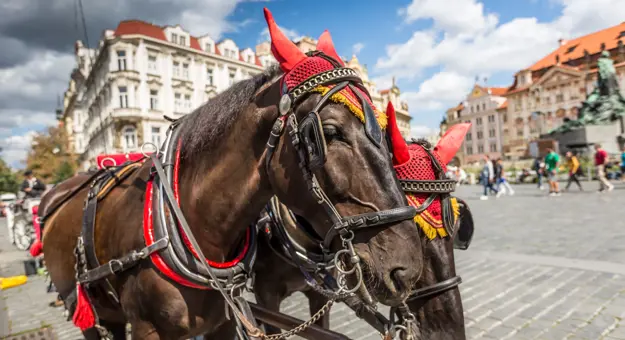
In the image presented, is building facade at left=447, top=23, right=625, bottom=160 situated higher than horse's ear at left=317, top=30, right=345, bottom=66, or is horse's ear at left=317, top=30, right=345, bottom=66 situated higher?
building facade at left=447, top=23, right=625, bottom=160

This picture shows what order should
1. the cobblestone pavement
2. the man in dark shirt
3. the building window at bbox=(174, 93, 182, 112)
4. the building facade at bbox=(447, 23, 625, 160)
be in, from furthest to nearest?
the building facade at bbox=(447, 23, 625, 160) < the building window at bbox=(174, 93, 182, 112) < the man in dark shirt < the cobblestone pavement

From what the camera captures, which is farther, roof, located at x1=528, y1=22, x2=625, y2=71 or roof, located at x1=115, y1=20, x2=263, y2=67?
roof, located at x1=528, y1=22, x2=625, y2=71

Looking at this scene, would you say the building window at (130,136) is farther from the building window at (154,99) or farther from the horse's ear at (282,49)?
the horse's ear at (282,49)

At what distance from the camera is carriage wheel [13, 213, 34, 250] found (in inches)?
226

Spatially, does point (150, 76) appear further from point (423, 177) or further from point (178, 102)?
point (423, 177)

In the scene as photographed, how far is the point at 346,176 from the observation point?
1282 mm

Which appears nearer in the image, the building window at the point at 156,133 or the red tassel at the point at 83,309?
the red tassel at the point at 83,309

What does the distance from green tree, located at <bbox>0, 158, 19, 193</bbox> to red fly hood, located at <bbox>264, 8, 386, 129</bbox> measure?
4567 centimetres

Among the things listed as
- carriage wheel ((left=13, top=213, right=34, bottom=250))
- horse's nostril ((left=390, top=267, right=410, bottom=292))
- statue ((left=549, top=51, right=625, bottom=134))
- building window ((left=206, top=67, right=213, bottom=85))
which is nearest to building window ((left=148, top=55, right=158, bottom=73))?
building window ((left=206, top=67, right=213, bottom=85))

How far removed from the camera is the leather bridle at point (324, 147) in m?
1.23

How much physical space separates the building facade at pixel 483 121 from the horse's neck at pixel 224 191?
72099 millimetres

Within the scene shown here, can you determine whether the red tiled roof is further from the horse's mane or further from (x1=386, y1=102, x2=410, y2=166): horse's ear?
(x1=386, y1=102, x2=410, y2=166): horse's ear

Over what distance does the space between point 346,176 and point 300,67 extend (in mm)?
450

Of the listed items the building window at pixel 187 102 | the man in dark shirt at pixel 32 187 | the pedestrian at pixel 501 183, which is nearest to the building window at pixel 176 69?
the building window at pixel 187 102
